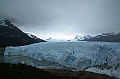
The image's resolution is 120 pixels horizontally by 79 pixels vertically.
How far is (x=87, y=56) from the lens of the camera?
67.4 ft

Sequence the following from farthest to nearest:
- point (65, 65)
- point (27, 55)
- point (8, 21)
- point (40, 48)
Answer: point (8, 21) → point (27, 55) → point (40, 48) → point (65, 65)

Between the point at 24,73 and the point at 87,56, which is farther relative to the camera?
the point at 87,56

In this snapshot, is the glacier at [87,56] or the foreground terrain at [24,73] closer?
the foreground terrain at [24,73]

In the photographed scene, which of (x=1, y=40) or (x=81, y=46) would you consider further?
(x=1, y=40)

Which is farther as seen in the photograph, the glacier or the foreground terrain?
the glacier

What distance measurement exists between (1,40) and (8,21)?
36.7m

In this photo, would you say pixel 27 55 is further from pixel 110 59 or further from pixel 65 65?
pixel 110 59

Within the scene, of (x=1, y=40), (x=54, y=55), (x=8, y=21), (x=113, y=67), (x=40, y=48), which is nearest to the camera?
(x=113, y=67)

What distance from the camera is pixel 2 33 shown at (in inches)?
2813

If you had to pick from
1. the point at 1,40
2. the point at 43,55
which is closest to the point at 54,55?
the point at 43,55

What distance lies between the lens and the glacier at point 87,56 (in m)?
18.9

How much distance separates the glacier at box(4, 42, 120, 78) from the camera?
18859 millimetres

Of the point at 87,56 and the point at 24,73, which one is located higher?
the point at 24,73

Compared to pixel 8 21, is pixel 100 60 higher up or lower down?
lower down
